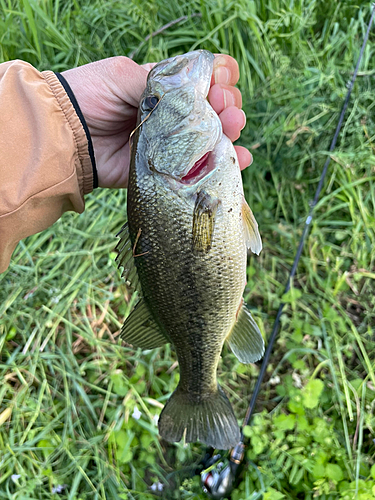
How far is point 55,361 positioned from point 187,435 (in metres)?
1.49

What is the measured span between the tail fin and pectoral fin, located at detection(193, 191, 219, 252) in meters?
0.87

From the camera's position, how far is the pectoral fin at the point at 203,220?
1622 millimetres

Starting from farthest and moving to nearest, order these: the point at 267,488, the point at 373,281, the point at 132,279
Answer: the point at 373,281 < the point at 267,488 < the point at 132,279

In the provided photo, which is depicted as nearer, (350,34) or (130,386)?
(130,386)

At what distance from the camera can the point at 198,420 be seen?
196 cm

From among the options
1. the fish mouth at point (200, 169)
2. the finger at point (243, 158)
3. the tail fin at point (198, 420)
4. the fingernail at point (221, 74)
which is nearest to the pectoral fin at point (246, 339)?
the tail fin at point (198, 420)

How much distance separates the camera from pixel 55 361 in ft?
9.82

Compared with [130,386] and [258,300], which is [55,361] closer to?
[130,386]

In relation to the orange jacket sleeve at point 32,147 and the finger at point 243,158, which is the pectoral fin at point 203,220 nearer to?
the finger at point 243,158

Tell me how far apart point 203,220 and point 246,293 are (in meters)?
1.60

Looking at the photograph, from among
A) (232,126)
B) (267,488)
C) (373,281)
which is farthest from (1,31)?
(267,488)

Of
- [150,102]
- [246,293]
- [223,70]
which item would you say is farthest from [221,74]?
[246,293]

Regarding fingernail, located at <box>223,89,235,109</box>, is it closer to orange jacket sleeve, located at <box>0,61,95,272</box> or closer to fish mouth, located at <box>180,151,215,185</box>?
fish mouth, located at <box>180,151,215,185</box>

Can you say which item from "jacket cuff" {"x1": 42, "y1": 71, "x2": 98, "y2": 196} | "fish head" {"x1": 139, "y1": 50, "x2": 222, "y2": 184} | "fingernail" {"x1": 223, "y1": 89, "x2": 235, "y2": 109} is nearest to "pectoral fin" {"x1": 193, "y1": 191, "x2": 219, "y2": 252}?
"fish head" {"x1": 139, "y1": 50, "x2": 222, "y2": 184}
